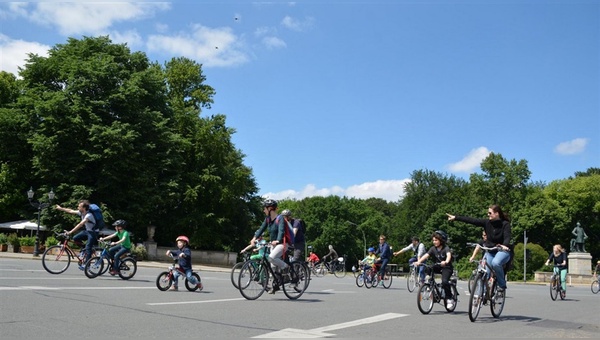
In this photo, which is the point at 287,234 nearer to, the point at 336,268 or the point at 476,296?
the point at 476,296

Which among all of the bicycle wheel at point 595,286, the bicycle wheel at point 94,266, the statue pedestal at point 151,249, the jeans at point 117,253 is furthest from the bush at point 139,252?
the bicycle wheel at point 595,286

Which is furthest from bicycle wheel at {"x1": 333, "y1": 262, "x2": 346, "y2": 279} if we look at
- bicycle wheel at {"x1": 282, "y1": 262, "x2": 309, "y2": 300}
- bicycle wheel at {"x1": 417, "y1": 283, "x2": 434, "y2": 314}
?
bicycle wheel at {"x1": 417, "y1": 283, "x2": 434, "y2": 314}

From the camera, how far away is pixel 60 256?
17375 millimetres

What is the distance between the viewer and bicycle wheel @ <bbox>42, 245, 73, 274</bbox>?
17.0 meters

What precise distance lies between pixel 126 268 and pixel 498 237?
34.6 feet

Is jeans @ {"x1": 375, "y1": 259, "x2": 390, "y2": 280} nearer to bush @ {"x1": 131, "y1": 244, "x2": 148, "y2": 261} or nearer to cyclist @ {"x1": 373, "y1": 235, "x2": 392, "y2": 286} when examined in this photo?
cyclist @ {"x1": 373, "y1": 235, "x2": 392, "y2": 286}

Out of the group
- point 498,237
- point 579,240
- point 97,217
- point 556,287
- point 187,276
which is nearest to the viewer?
point 498,237

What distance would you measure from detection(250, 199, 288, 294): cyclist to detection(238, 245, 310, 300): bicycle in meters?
0.13

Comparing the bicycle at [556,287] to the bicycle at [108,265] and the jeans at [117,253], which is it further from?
the jeans at [117,253]

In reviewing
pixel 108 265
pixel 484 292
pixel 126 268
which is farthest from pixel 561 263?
pixel 108 265

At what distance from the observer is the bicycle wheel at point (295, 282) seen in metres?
13.4

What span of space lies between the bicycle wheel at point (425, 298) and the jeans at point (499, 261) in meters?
1.27

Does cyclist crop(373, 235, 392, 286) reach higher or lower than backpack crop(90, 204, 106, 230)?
lower

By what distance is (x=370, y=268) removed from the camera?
74.5 feet
